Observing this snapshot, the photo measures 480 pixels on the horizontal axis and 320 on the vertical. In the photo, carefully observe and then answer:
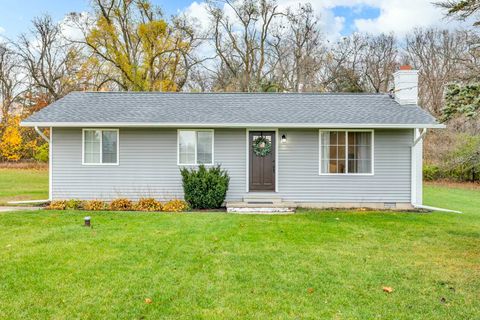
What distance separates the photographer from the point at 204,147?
412 inches

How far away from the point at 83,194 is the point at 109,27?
16.9m

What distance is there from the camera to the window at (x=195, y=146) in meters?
10.4

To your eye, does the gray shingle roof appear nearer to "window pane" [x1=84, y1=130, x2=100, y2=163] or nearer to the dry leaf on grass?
"window pane" [x1=84, y1=130, x2=100, y2=163]

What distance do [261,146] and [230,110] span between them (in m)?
1.54

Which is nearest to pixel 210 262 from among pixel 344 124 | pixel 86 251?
pixel 86 251

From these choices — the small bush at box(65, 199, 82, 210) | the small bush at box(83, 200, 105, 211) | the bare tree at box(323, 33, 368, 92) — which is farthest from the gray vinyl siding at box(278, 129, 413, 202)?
the bare tree at box(323, 33, 368, 92)

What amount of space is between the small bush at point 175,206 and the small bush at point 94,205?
174cm

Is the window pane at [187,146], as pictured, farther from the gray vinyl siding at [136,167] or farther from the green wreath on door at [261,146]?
the green wreath on door at [261,146]

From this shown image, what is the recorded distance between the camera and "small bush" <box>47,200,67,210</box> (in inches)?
378

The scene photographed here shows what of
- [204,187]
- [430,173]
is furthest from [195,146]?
[430,173]

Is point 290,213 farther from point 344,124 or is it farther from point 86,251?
point 86,251

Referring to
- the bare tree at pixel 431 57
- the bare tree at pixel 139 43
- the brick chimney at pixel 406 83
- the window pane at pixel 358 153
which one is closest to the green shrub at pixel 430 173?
the bare tree at pixel 431 57

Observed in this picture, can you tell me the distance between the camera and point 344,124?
32.4ft

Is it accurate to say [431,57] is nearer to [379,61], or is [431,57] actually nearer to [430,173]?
[379,61]
